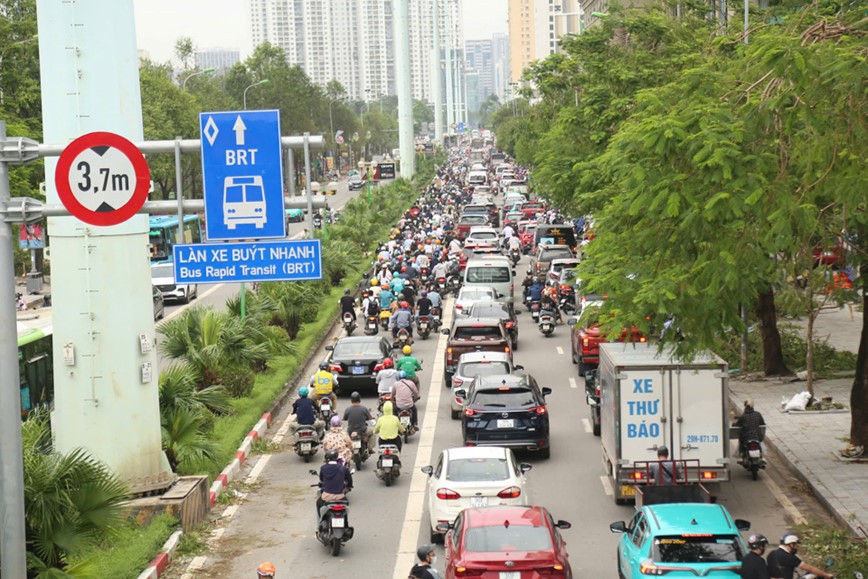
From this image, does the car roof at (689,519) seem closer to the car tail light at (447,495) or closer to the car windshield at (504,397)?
the car tail light at (447,495)

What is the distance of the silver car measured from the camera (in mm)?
25812

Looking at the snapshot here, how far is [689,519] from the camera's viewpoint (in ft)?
44.9

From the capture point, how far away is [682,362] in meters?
18.5

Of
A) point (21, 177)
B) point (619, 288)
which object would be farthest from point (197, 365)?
point (21, 177)

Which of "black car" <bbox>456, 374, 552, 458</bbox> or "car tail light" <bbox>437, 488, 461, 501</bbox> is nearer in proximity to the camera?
"car tail light" <bbox>437, 488, 461, 501</bbox>

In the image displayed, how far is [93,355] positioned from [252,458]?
637cm

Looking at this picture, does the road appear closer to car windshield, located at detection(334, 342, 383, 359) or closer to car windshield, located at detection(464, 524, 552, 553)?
car windshield, located at detection(464, 524, 552, 553)

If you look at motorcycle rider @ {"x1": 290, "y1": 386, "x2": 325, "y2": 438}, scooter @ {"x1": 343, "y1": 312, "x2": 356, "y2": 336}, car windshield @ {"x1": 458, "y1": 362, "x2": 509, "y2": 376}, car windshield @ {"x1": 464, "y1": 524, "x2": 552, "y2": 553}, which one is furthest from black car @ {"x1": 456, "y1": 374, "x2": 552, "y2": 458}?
scooter @ {"x1": 343, "y1": 312, "x2": 356, "y2": 336}

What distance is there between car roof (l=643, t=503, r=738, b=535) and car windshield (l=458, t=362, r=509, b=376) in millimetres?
12043

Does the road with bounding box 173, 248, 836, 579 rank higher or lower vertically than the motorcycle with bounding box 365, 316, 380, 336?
lower

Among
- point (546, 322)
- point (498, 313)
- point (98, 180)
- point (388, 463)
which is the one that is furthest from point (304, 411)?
point (546, 322)

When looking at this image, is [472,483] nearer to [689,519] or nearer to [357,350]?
[689,519]

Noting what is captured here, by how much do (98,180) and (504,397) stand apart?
11.1 metres

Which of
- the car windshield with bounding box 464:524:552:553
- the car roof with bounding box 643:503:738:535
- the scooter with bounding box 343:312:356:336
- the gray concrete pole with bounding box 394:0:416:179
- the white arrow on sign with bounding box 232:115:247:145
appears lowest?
the scooter with bounding box 343:312:356:336
